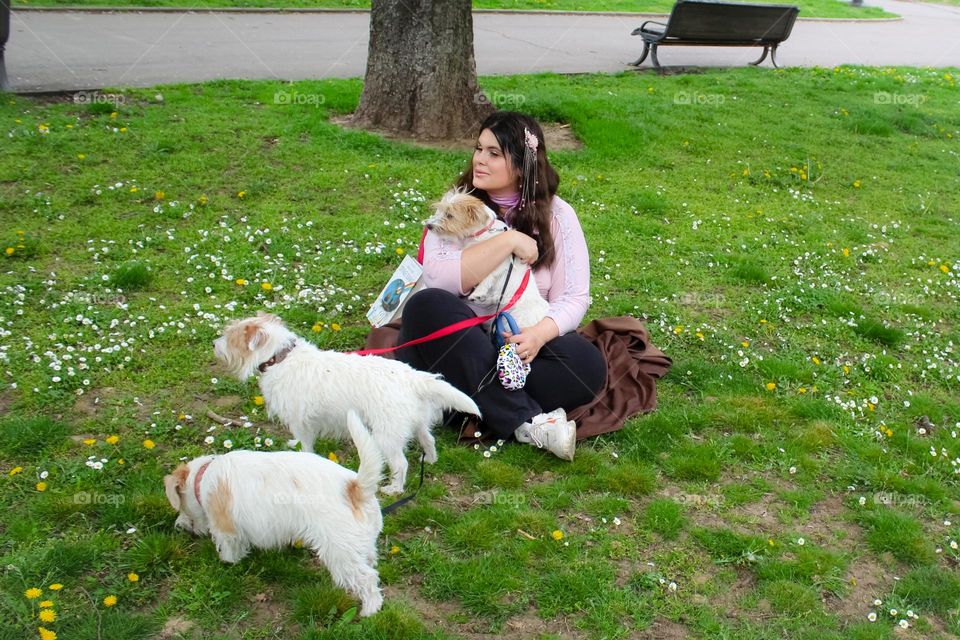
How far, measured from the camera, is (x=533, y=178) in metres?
4.77

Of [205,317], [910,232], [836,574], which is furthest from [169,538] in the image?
[910,232]

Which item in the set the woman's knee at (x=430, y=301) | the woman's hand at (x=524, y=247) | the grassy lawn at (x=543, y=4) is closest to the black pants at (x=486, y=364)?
the woman's knee at (x=430, y=301)

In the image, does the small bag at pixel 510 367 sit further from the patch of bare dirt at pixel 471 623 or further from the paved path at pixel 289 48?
the paved path at pixel 289 48

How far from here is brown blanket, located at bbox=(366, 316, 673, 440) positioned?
4.64m

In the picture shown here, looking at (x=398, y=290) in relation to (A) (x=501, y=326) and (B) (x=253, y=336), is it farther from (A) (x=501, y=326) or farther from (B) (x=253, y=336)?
(B) (x=253, y=336)

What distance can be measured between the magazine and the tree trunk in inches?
178

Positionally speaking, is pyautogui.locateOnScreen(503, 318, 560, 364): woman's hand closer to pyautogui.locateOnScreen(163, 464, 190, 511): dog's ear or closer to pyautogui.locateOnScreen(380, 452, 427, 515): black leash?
pyautogui.locateOnScreen(380, 452, 427, 515): black leash

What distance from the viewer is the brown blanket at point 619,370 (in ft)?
15.2

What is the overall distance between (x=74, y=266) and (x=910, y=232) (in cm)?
809

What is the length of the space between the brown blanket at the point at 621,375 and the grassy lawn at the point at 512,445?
0.39 feet

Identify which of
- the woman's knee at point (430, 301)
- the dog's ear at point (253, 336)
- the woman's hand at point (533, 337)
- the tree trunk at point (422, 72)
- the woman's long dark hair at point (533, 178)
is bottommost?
the woman's hand at point (533, 337)

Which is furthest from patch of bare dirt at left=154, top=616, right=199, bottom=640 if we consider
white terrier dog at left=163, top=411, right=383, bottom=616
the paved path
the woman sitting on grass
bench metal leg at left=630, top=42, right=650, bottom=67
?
bench metal leg at left=630, top=42, right=650, bottom=67

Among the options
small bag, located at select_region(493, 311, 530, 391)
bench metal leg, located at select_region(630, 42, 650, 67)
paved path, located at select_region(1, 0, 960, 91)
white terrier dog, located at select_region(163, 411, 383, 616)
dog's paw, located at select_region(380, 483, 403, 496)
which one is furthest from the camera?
bench metal leg, located at select_region(630, 42, 650, 67)

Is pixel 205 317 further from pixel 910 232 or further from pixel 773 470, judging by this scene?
pixel 910 232
